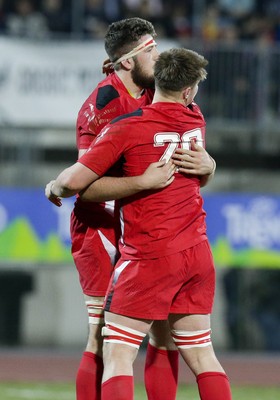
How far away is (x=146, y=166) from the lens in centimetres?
→ 518

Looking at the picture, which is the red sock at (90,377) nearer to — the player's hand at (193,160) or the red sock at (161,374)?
the red sock at (161,374)

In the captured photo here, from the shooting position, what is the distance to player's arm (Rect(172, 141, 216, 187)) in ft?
17.1

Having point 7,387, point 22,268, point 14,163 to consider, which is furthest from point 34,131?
point 7,387

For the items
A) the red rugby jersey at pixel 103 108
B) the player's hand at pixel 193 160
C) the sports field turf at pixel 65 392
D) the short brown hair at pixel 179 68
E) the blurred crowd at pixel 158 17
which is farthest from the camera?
the blurred crowd at pixel 158 17

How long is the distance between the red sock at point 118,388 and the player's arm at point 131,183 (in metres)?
0.88

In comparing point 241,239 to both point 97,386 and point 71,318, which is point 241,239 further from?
point 97,386

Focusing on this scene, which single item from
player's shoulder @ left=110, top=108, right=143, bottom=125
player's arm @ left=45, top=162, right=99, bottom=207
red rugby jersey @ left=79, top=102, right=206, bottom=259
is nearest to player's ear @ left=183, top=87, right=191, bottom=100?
red rugby jersey @ left=79, top=102, right=206, bottom=259

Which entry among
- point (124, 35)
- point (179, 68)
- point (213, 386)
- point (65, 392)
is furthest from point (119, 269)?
point (65, 392)

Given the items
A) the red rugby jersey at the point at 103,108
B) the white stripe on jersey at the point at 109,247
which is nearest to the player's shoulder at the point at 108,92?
the red rugby jersey at the point at 103,108

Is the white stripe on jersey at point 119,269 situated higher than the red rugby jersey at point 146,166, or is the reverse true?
the red rugby jersey at point 146,166

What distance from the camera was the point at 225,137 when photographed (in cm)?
1321

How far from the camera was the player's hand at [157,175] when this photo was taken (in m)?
5.11

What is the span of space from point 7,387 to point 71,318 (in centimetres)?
354

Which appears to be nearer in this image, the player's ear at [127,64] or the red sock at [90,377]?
the player's ear at [127,64]
